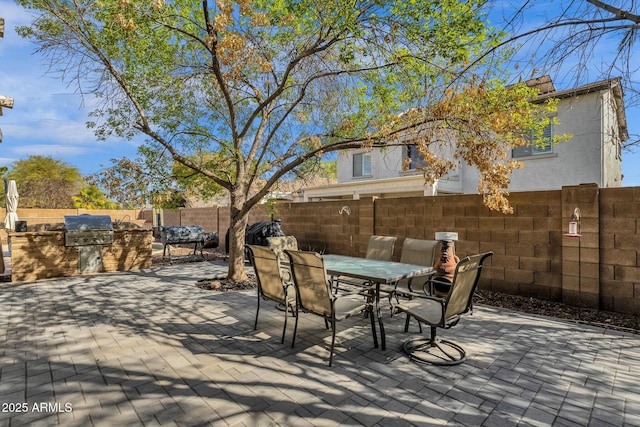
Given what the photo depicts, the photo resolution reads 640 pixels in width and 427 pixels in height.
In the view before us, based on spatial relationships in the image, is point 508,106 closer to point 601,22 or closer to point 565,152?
point 601,22

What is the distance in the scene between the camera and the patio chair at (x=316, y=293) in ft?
10.2

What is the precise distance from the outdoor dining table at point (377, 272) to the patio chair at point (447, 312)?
294mm

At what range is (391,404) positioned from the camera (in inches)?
93.5

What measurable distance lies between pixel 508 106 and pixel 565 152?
7083mm

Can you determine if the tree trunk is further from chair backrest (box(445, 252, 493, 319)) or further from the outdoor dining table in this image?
chair backrest (box(445, 252, 493, 319))

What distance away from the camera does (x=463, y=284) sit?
9.95ft

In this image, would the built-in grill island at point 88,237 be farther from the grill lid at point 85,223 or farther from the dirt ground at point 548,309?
the dirt ground at point 548,309

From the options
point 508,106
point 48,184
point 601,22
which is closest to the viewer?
point 601,22

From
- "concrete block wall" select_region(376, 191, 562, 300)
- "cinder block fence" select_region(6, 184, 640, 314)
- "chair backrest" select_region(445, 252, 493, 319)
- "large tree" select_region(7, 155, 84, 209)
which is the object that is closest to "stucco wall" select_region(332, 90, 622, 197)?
"cinder block fence" select_region(6, 184, 640, 314)

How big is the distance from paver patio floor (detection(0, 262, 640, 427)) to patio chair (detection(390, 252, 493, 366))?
156 millimetres

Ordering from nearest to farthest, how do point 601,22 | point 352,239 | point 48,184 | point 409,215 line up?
point 601,22 → point 409,215 → point 352,239 → point 48,184

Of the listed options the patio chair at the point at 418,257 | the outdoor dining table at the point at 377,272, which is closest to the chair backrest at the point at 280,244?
the outdoor dining table at the point at 377,272

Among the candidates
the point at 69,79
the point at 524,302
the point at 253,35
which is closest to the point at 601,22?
the point at 524,302

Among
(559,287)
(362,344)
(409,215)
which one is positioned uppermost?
(409,215)
